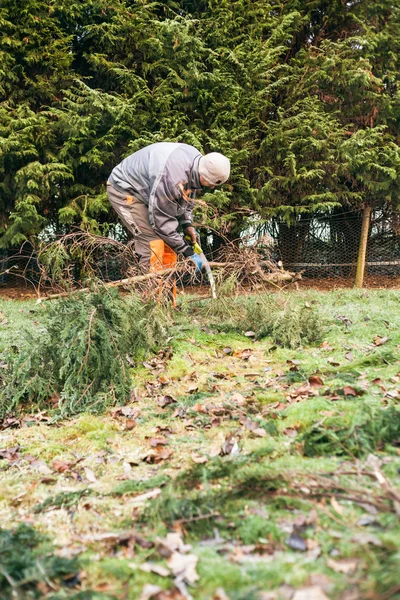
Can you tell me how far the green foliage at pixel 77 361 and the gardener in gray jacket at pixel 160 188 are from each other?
131cm

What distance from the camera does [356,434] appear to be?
2.46 metres

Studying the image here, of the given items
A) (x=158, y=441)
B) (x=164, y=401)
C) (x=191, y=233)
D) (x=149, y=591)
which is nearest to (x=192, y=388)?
(x=164, y=401)

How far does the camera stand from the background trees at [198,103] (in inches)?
326

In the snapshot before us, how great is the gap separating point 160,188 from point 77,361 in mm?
2086

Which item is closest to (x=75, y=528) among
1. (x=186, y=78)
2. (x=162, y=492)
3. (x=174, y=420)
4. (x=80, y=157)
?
(x=162, y=492)

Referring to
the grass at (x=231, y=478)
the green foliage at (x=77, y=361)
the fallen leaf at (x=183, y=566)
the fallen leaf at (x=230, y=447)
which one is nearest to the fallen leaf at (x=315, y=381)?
the grass at (x=231, y=478)

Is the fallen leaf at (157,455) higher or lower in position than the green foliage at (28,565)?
lower

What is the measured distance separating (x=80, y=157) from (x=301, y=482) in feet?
24.3

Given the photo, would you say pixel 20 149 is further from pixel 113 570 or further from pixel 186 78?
pixel 113 570

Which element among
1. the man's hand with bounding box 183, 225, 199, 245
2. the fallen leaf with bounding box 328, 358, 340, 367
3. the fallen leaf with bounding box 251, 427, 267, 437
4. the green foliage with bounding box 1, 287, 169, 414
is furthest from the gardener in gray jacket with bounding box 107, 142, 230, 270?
the fallen leaf with bounding box 251, 427, 267, 437

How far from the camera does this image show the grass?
168 centimetres

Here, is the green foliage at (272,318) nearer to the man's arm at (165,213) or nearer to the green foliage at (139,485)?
the man's arm at (165,213)

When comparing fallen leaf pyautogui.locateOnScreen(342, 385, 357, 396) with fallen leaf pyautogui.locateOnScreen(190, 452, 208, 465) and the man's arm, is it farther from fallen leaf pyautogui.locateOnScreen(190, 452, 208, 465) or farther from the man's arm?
the man's arm

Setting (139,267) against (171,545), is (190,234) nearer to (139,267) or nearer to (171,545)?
(139,267)
